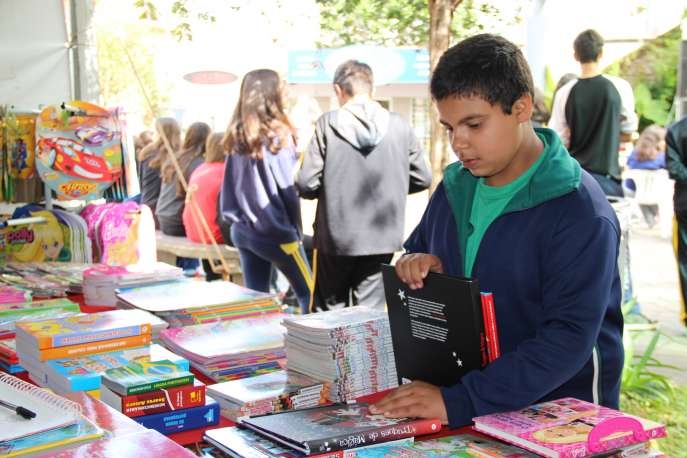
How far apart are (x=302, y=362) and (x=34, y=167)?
2218mm

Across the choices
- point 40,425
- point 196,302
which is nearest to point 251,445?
point 40,425

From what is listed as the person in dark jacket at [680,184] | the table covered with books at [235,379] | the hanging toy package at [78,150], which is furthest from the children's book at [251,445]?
the person in dark jacket at [680,184]

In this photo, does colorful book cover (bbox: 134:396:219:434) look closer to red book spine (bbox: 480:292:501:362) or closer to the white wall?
red book spine (bbox: 480:292:501:362)

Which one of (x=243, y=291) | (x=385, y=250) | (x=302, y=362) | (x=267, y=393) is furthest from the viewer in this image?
(x=385, y=250)

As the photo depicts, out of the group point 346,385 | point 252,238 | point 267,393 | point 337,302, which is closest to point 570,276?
point 346,385

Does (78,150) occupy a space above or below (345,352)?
above

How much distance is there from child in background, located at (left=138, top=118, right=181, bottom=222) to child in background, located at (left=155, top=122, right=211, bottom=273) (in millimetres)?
211

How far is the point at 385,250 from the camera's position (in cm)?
439

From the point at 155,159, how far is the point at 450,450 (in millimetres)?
5816

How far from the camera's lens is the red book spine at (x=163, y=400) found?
5.25 feet

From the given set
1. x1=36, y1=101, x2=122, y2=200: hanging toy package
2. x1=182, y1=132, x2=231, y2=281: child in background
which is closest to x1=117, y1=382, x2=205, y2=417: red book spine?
x1=36, y1=101, x2=122, y2=200: hanging toy package

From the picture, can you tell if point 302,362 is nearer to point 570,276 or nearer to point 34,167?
point 570,276

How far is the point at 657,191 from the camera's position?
38.4 ft

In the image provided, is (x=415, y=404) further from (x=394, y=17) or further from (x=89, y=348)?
(x=394, y=17)
